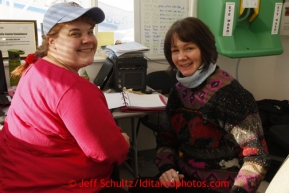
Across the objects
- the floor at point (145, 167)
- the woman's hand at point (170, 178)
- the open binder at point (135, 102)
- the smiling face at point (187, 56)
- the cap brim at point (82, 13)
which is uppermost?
the cap brim at point (82, 13)

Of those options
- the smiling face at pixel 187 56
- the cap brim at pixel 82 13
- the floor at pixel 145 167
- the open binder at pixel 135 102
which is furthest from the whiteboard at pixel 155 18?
the cap brim at pixel 82 13

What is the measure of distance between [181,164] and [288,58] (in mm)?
1891

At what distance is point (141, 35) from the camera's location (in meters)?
2.51

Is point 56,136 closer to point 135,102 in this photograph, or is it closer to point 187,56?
point 187,56

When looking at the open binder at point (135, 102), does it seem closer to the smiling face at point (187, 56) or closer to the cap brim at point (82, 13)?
the smiling face at point (187, 56)

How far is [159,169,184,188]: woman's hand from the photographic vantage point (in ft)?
4.05

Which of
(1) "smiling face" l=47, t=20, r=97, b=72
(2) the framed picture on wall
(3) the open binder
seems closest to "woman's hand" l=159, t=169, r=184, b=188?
(3) the open binder

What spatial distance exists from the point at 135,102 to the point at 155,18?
1.11 m

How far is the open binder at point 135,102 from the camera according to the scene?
160cm

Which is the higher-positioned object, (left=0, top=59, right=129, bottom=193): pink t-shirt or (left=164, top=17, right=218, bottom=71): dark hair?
(left=164, top=17, right=218, bottom=71): dark hair

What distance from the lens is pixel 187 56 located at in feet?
4.13

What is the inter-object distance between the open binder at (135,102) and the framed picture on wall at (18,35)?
2.69ft

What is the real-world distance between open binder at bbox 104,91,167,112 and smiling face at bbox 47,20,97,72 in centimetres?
55

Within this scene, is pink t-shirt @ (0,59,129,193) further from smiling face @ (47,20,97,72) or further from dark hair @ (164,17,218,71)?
dark hair @ (164,17,218,71)
